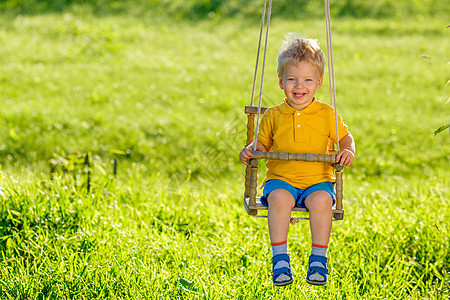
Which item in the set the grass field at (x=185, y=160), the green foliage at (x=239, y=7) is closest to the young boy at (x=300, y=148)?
the grass field at (x=185, y=160)

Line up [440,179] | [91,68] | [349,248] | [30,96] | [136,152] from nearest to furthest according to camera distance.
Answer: [349,248] < [440,179] < [136,152] < [30,96] < [91,68]

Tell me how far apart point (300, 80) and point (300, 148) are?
0.45m

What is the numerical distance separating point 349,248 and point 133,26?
35.4 feet

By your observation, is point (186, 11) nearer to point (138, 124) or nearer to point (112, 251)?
point (138, 124)

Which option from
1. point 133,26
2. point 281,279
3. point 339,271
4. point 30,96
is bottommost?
point 339,271

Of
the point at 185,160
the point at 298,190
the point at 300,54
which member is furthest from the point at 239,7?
the point at 298,190

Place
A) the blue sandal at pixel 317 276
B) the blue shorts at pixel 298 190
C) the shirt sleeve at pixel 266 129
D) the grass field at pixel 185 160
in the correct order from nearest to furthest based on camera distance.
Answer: the blue sandal at pixel 317 276 → the blue shorts at pixel 298 190 → the shirt sleeve at pixel 266 129 → the grass field at pixel 185 160

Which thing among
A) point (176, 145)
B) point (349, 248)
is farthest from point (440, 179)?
point (176, 145)

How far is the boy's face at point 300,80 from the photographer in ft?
11.3

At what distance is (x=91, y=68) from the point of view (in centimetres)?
1108

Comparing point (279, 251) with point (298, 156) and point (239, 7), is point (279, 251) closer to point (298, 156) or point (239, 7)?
point (298, 156)

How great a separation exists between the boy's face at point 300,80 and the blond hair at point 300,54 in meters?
0.03

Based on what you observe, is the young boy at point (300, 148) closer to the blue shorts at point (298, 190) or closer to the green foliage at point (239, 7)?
the blue shorts at point (298, 190)

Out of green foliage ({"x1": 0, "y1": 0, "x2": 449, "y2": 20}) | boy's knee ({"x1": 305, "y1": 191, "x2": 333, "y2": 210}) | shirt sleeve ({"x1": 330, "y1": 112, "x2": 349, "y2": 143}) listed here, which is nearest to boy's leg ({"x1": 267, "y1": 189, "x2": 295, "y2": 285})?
boy's knee ({"x1": 305, "y1": 191, "x2": 333, "y2": 210})
